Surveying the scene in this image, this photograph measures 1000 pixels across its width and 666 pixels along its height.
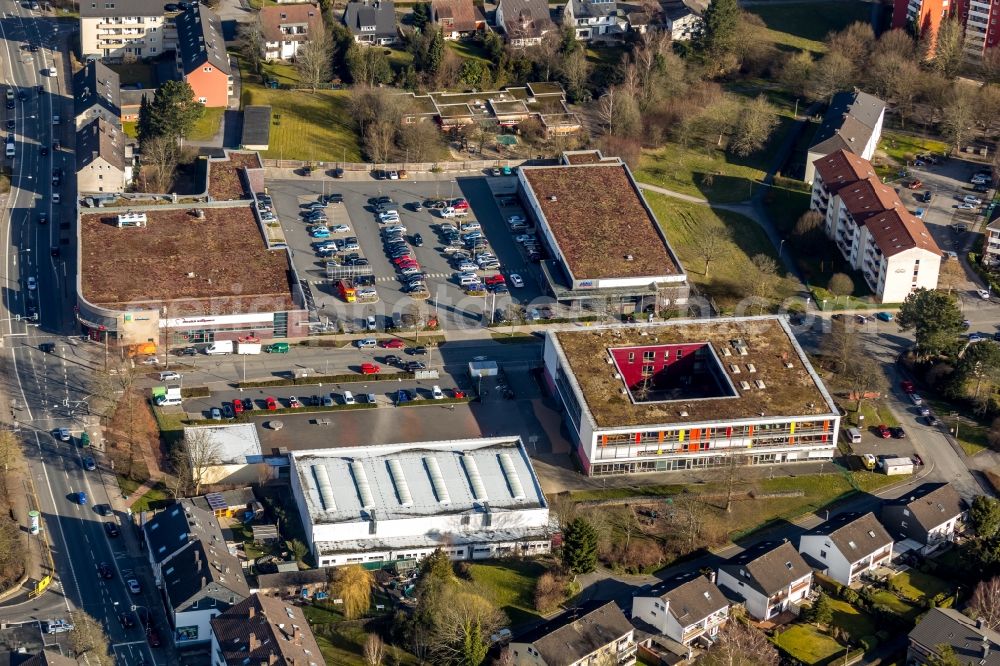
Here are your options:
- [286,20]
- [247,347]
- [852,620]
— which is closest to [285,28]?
[286,20]

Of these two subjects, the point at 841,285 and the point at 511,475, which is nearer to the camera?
the point at 511,475

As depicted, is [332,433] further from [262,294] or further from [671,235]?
[671,235]

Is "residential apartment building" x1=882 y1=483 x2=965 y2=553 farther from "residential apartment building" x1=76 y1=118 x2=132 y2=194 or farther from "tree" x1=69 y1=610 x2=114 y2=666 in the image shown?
"residential apartment building" x1=76 y1=118 x2=132 y2=194

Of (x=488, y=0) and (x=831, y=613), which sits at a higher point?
(x=488, y=0)

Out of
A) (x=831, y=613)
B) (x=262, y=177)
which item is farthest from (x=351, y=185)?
(x=831, y=613)

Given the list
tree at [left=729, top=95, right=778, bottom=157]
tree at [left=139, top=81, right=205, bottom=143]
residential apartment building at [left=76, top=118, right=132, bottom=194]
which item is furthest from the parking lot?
tree at [left=729, top=95, right=778, bottom=157]

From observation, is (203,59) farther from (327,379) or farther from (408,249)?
(327,379)

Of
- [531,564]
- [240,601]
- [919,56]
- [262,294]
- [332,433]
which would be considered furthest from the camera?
[919,56]

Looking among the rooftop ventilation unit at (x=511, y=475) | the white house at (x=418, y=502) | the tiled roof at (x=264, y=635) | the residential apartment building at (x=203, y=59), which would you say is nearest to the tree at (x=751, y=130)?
the residential apartment building at (x=203, y=59)
